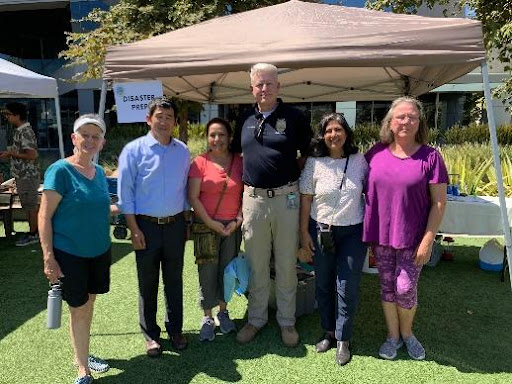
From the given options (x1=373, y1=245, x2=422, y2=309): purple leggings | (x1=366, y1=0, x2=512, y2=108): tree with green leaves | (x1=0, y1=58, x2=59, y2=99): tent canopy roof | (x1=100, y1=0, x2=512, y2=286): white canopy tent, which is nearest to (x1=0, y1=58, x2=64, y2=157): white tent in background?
(x1=0, y1=58, x2=59, y2=99): tent canopy roof

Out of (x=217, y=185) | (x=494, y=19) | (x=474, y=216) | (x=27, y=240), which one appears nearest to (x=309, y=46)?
(x=217, y=185)

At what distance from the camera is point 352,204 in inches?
116

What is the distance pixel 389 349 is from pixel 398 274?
576 mm

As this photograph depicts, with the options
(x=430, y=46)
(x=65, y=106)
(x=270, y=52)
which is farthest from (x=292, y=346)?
(x=65, y=106)

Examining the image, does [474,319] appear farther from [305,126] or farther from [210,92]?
[210,92]

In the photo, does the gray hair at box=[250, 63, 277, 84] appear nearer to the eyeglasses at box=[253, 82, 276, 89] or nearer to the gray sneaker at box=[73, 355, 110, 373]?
the eyeglasses at box=[253, 82, 276, 89]

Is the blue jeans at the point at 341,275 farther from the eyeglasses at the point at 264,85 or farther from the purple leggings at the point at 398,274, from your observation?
the eyeglasses at the point at 264,85

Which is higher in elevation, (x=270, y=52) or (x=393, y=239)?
(x=270, y=52)

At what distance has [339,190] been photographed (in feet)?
9.61

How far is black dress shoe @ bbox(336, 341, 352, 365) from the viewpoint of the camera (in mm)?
3033

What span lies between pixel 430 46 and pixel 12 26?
2548 cm

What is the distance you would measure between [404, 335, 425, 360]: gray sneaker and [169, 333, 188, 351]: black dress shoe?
1.62 metres

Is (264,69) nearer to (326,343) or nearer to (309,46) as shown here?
(309,46)

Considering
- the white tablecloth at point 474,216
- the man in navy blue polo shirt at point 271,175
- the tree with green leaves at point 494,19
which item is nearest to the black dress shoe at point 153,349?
the man in navy blue polo shirt at point 271,175
